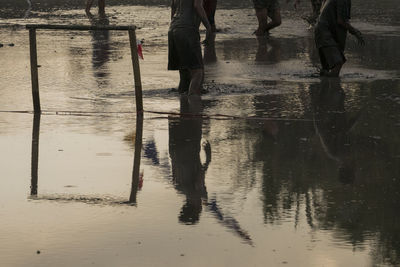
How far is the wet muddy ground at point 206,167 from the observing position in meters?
7.75

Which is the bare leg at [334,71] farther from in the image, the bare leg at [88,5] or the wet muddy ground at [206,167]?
the bare leg at [88,5]

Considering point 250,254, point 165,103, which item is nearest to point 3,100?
point 165,103

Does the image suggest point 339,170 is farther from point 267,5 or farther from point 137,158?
point 267,5

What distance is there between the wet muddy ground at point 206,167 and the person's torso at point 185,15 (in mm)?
929

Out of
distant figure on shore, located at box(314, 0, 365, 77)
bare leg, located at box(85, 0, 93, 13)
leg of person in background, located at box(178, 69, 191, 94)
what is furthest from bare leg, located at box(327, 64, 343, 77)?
bare leg, located at box(85, 0, 93, 13)

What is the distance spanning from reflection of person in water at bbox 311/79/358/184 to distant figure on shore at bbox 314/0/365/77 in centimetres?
35

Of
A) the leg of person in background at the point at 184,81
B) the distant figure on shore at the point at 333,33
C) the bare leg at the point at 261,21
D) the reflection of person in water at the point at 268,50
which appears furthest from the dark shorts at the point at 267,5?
the leg of person in background at the point at 184,81

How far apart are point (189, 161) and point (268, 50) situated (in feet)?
37.7

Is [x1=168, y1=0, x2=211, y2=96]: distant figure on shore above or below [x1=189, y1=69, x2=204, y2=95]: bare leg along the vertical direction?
above

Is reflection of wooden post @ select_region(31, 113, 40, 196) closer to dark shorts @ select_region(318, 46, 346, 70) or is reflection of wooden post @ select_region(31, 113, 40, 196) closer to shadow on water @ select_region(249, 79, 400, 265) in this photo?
shadow on water @ select_region(249, 79, 400, 265)

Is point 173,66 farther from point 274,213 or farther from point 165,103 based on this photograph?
point 274,213

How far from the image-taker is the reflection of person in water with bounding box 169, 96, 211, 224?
895 cm

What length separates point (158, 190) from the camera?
950 centimetres

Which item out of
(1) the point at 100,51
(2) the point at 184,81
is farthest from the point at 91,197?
(1) the point at 100,51
